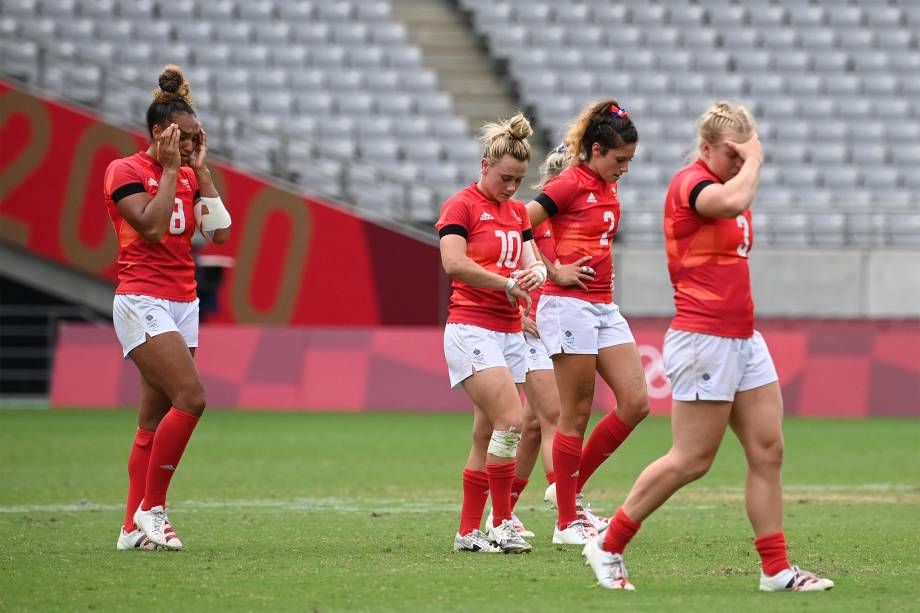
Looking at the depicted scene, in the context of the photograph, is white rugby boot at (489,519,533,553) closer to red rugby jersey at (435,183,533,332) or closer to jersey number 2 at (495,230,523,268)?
red rugby jersey at (435,183,533,332)

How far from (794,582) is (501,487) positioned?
1.97 metres

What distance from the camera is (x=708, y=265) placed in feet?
21.7

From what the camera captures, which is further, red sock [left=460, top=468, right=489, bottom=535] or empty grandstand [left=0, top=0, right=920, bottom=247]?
empty grandstand [left=0, top=0, right=920, bottom=247]

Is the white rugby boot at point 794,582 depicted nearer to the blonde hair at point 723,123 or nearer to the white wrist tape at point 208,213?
the blonde hair at point 723,123

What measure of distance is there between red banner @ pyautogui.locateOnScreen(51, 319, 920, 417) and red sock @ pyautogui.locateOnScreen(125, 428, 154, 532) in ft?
35.8

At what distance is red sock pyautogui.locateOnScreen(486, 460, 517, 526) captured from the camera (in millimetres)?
8016

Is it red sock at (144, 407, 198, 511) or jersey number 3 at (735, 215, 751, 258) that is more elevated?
jersey number 3 at (735, 215, 751, 258)

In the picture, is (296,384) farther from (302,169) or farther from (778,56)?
(778,56)

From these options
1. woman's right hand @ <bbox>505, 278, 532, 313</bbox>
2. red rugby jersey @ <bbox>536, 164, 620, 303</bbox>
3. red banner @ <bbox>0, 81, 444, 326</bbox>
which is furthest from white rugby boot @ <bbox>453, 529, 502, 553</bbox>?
red banner @ <bbox>0, 81, 444, 326</bbox>

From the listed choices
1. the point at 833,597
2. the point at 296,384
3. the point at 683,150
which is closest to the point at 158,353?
the point at 833,597

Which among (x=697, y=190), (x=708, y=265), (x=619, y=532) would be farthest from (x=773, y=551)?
(x=697, y=190)

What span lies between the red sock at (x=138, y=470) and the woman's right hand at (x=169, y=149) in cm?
151

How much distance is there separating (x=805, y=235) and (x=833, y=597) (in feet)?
58.4

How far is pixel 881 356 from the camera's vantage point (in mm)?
19109
